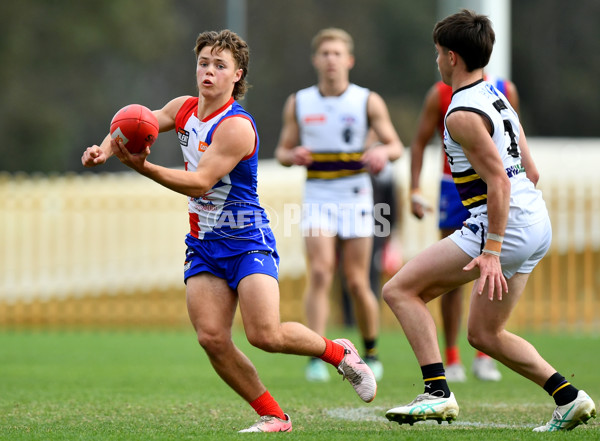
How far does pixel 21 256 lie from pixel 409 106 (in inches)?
1089

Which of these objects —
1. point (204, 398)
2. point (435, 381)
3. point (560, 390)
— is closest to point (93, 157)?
point (435, 381)

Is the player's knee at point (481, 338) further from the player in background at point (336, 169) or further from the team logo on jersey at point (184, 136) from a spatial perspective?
the player in background at point (336, 169)

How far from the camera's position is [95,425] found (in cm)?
538

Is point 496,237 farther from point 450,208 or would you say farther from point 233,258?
point 450,208

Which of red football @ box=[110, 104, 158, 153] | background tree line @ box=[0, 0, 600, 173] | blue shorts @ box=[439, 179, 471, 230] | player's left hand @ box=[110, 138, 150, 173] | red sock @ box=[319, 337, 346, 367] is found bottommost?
red sock @ box=[319, 337, 346, 367]

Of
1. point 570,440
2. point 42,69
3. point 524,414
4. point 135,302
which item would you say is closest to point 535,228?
point 570,440

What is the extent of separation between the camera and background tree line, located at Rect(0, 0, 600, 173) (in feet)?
109

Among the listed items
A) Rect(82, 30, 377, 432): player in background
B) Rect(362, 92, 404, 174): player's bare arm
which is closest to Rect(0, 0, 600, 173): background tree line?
Rect(362, 92, 404, 174): player's bare arm

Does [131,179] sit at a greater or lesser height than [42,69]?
lesser

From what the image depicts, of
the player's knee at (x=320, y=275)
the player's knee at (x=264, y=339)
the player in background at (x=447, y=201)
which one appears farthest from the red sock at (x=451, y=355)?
the player's knee at (x=264, y=339)

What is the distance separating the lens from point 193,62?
40281mm

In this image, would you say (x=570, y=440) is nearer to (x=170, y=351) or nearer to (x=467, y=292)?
(x=170, y=351)

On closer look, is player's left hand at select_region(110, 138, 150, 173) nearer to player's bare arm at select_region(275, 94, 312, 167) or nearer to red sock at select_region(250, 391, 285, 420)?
red sock at select_region(250, 391, 285, 420)

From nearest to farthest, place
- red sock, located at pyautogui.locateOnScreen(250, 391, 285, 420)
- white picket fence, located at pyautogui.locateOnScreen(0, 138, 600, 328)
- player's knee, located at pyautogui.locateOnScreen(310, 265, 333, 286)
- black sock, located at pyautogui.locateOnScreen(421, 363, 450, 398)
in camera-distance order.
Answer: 1. black sock, located at pyautogui.locateOnScreen(421, 363, 450, 398)
2. red sock, located at pyautogui.locateOnScreen(250, 391, 285, 420)
3. player's knee, located at pyautogui.locateOnScreen(310, 265, 333, 286)
4. white picket fence, located at pyautogui.locateOnScreen(0, 138, 600, 328)
